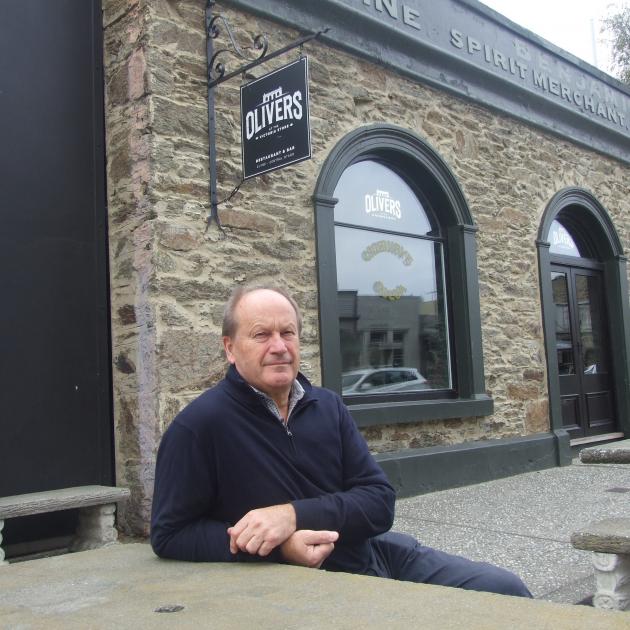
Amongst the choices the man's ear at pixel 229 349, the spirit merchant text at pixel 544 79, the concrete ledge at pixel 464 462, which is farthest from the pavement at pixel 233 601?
the spirit merchant text at pixel 544 79

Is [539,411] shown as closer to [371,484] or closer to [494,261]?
[494,261]

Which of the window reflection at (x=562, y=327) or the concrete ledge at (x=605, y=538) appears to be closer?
the concrete ledge at (x=605, y=538)

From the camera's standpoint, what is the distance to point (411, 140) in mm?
6594

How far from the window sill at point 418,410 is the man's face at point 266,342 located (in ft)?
11.0

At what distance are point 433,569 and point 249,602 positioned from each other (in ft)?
2.98

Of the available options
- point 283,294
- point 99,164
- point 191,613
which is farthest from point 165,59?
point 191,613

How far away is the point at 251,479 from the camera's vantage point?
6.80 feet

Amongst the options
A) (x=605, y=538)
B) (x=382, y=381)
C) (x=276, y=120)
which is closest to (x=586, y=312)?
(x=382, y=381)

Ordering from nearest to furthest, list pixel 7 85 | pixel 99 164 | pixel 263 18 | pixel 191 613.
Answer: pixel 191 613, pixel 7 85, pixel 99 164, pixel 263 18

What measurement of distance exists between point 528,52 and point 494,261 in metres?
2.66

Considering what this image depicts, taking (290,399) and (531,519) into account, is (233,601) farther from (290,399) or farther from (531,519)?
(531,519)

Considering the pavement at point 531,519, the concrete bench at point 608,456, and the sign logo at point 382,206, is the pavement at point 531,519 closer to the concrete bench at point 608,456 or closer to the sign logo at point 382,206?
the concrete bench at point 608,456

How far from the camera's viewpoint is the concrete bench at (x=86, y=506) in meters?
4.09

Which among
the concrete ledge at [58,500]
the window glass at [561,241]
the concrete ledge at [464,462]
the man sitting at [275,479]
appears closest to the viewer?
the man sitting at [275,479]
